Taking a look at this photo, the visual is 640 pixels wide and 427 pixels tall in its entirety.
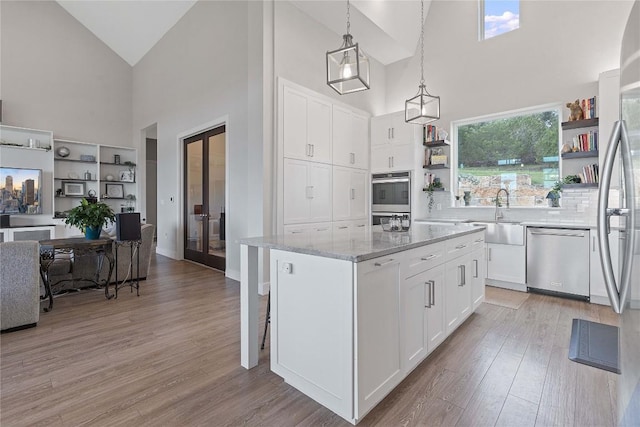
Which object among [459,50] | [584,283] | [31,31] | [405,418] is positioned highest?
[31,31]

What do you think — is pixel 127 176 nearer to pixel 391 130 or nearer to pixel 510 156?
pixel 391 130

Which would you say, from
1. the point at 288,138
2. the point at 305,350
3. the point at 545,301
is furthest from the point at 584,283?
the point at 288,138

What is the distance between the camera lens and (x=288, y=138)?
4121mm

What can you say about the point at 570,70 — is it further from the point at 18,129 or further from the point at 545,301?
the point at 18,129

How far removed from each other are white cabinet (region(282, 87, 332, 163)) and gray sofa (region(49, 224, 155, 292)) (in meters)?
2.38

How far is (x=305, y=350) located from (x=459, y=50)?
5361mm

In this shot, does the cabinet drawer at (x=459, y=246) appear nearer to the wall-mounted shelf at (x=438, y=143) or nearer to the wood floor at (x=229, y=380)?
the wood floor at (x=229, y=380)

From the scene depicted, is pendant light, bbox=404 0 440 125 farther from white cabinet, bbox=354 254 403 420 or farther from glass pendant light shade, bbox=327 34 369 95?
white cabinet, bbox=354 254 403 420

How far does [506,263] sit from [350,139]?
2.92 metres

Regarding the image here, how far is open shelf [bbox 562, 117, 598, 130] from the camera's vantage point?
12.5ft

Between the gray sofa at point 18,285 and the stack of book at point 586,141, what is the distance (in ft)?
19.6

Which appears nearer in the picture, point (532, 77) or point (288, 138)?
point (288, 138)

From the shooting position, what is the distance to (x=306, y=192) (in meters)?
4.39

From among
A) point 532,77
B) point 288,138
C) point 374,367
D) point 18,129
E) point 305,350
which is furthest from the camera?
point 18,129
